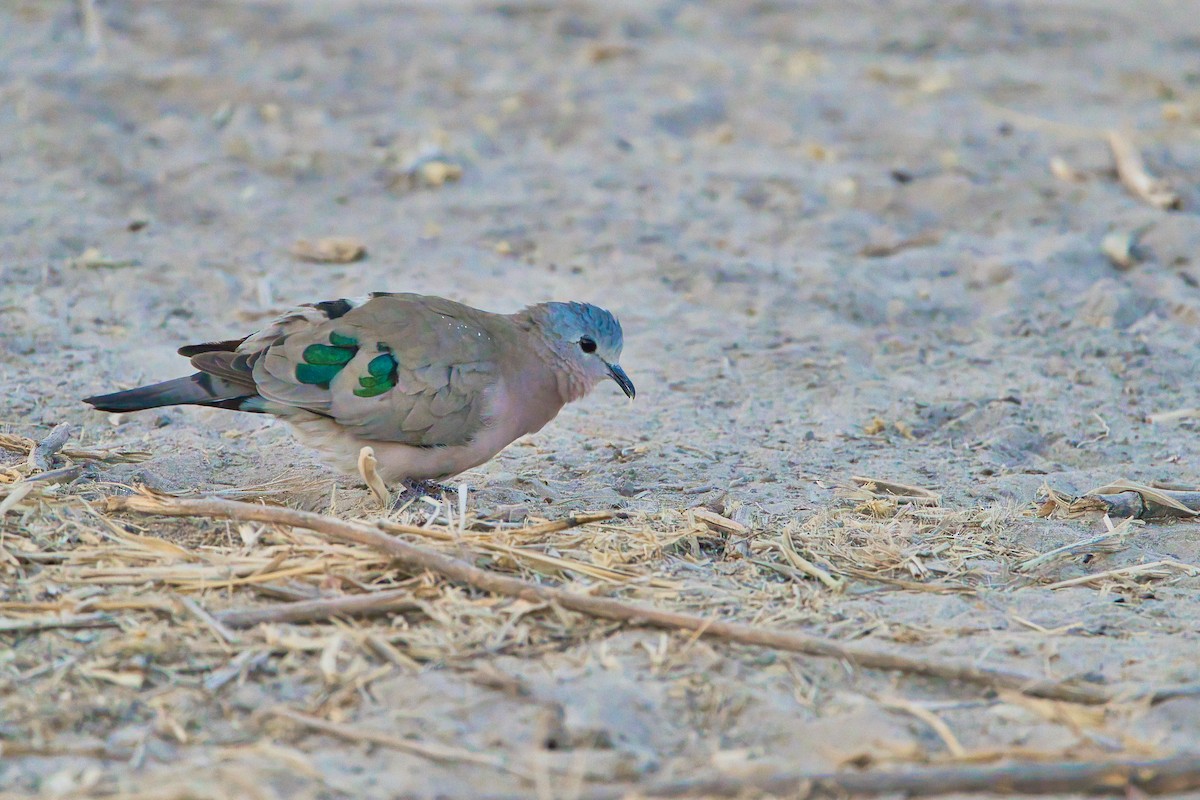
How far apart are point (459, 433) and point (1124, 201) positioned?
415cm

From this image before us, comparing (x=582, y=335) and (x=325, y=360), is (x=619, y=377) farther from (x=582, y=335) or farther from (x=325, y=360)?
(x=325, y=360)

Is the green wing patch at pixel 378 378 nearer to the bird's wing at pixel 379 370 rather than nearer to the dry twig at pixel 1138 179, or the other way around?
the bird's wing at pixel 379 370

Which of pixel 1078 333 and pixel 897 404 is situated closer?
pixel 897 404

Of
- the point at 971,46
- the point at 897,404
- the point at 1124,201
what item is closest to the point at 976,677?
the point at 897,404

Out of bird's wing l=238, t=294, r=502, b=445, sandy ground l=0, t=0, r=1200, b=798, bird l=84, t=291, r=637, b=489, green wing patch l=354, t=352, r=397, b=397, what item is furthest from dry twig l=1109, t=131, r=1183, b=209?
green wing patch l=354, t=352, r=397, b=397

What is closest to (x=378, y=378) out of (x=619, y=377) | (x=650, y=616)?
(x=619, y=377)

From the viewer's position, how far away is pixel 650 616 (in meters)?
3.05

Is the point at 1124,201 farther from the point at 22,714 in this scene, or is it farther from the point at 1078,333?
the point at 22,714

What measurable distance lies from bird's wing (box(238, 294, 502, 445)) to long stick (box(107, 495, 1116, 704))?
23.8 inches

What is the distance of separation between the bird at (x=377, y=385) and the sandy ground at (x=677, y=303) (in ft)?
0.66

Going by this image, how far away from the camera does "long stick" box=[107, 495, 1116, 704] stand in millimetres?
2861

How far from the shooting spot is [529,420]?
14.1ft

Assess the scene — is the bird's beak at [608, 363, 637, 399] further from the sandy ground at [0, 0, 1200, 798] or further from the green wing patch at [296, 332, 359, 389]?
the green wing patch at [296, 332, 359, 389]

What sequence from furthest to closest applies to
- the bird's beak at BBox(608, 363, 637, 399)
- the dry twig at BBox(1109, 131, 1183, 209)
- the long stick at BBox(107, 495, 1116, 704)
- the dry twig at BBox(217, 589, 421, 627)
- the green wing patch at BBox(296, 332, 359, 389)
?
the dry twig at BBox(1109, 131, 1183, 209), the bird's beak at BBox(608, 363, 637, 399), the green wing patch at BBox(296, 332, 359, 389), the dry twig at BBox(217, 589, 421, 627), the long stick at BBox(107, 495, 1116, 704)
